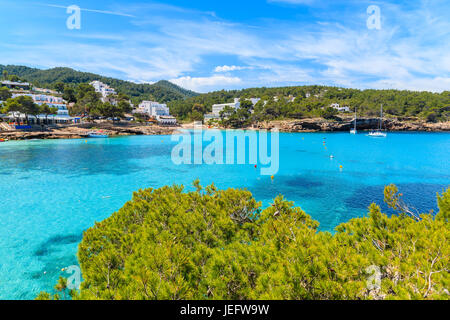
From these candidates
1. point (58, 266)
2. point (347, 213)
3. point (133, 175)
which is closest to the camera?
point (58, 266)

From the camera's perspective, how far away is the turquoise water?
11.2 metres

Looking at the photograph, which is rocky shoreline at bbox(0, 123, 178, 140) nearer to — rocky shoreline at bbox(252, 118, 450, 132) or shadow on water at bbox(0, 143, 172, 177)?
shadow on water at bbox(0, 143, 172, 177)

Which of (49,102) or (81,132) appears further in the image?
(49,102)

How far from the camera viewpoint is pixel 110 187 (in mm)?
21938

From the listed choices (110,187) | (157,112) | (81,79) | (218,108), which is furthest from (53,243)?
(81,79)

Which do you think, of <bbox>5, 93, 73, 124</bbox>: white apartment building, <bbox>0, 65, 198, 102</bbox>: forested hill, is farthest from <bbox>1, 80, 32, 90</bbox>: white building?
<bbox>0, 65, 198, 102</bbox>: forested hill

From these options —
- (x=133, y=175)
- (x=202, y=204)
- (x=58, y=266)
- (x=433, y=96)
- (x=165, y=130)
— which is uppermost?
(x=433, y=96)

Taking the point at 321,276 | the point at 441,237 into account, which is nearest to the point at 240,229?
the point at 321,276

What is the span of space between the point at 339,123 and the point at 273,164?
68.8 m

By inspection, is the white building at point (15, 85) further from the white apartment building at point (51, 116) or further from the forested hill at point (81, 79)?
the forested hill at point (81, 79)

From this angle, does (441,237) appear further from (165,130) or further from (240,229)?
(165,130)

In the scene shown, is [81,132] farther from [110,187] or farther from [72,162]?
[110,187]

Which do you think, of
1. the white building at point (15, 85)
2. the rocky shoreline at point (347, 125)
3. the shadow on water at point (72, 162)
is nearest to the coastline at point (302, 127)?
the rocky shoreline at point (347, 125)
